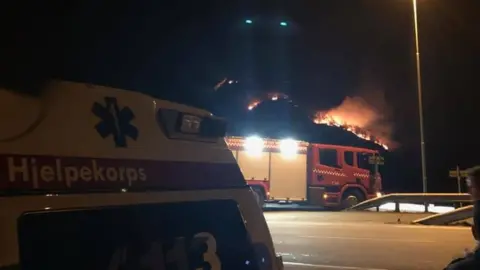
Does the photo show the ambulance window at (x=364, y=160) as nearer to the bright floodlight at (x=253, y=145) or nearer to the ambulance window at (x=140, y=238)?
the bright floodlight at (x=253, y=145)

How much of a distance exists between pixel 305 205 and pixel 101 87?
24900 millimetres

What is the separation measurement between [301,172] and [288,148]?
1.08 m

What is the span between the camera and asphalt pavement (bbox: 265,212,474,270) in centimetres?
1031

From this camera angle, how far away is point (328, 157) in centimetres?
2662

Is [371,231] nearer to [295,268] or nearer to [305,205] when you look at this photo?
[295,268]

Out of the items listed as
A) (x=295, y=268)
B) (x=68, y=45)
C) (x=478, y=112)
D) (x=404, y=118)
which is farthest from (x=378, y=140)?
(x=68, y=45)

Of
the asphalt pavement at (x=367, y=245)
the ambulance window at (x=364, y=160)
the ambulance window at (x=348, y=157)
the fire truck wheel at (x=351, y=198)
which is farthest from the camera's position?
the ambulance window at (x=364, y=160)

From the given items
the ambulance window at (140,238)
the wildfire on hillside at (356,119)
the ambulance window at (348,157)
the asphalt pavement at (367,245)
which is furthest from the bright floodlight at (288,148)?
the ambulance window at (140,238)

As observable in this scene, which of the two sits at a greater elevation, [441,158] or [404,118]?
[404,118]

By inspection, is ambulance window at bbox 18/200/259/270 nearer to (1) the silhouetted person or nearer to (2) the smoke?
(1) the silhouetted person

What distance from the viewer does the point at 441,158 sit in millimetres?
44281

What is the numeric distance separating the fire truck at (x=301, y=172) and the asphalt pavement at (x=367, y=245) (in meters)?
6.57

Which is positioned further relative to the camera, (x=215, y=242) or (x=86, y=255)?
(x=215, y=242)

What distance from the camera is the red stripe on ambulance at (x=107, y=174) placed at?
170cm
